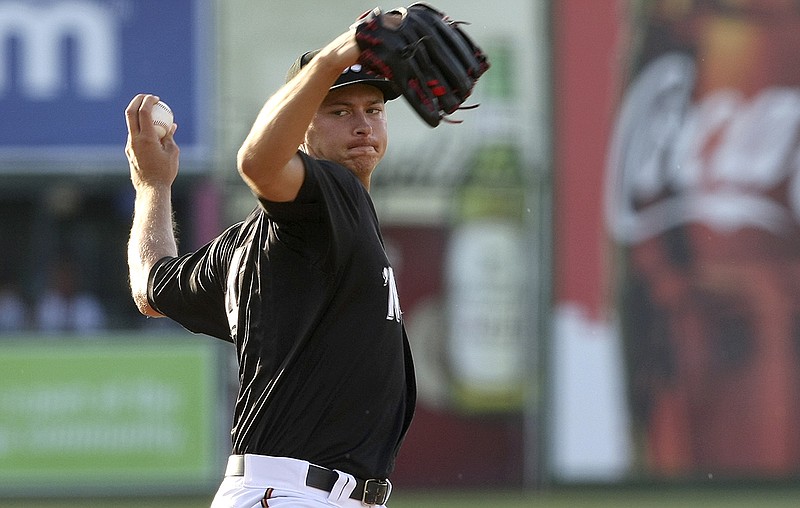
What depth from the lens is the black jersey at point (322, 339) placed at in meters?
3.54

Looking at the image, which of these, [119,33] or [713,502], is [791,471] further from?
[119,33]

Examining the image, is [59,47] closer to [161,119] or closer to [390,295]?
[161,119]

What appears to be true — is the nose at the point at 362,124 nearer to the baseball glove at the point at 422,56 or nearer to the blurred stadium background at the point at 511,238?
the baseball glove at the point at 422,56

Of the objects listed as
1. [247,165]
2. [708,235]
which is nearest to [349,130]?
[247,165]

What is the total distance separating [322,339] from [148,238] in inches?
35.0

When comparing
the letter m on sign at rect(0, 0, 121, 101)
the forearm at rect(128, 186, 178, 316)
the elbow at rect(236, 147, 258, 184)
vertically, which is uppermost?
the letter m on sign at rect(0, 0, 121, 101)

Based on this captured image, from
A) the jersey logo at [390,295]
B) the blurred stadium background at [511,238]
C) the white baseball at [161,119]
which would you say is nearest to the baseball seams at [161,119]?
the white baseball at [161,119]

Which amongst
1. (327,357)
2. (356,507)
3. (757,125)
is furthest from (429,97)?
(757,125)

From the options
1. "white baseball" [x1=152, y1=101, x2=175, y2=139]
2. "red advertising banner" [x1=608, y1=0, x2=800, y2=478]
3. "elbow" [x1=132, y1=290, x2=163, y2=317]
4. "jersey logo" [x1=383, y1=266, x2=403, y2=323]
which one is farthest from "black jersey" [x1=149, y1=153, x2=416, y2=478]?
"red advertising banner" [x1=608, y1=0, x2=800, y2=478]

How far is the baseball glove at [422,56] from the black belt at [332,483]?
905mm

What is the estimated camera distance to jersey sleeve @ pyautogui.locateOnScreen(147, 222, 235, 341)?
390 cm

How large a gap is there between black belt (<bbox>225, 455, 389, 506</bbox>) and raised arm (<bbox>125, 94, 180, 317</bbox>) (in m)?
0.67

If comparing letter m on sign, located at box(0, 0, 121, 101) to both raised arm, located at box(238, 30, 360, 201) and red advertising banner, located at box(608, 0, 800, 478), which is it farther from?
raised arm, located at box(238, 30, 360, 201)

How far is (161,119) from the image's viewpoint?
4.20 metres
